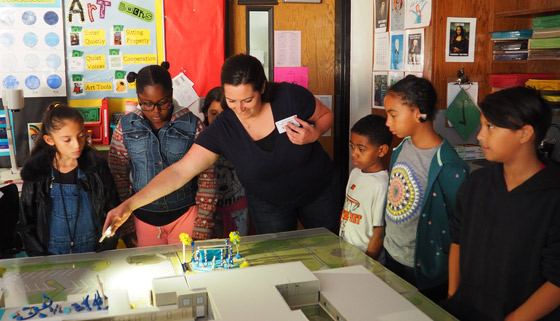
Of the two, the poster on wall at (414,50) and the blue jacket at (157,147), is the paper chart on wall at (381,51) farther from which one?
the blue jacket at (157,147)

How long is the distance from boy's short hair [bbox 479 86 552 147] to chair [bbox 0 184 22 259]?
7.53ft

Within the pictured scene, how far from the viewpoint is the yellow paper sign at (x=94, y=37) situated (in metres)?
3.66

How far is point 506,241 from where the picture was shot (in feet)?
5.04

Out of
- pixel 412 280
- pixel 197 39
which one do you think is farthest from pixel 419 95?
pixel 197 39

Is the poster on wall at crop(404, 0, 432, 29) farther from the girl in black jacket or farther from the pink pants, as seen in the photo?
the girl in black jacket

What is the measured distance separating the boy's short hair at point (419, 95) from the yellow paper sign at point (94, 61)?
7.75 ft

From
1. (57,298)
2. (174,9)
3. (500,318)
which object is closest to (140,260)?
(57,298)

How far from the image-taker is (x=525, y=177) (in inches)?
61.0

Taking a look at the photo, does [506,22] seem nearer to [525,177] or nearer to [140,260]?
[525,177]

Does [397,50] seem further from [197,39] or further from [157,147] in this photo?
[157,147]

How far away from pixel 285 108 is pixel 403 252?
76 cm

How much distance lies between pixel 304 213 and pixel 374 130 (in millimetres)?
488

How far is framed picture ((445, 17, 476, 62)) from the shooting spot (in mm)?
3006

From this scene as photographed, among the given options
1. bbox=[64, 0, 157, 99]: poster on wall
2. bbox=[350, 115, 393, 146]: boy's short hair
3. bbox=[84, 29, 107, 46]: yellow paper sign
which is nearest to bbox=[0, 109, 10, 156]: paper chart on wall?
bbox=[64, 0, 157, 99]: poster on wall
